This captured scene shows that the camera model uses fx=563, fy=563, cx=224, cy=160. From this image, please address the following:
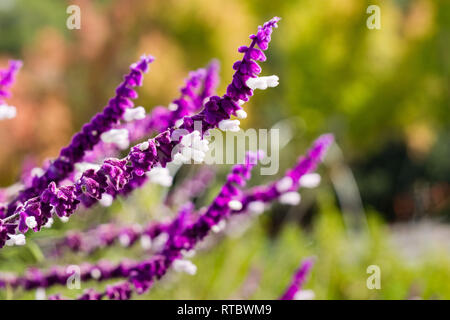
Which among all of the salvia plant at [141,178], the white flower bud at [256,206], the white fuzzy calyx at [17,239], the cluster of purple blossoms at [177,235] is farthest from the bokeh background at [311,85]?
the white fuzzy calyx at [17,239]

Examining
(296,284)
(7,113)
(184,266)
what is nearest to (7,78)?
(7,113)

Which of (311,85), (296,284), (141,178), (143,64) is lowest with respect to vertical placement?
(296,284)

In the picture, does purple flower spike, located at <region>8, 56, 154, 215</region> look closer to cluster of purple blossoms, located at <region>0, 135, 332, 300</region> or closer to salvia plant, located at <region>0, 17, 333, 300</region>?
salvia plant, located at <region>0, 17, 333, 300</region>

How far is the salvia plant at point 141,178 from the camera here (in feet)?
1.52

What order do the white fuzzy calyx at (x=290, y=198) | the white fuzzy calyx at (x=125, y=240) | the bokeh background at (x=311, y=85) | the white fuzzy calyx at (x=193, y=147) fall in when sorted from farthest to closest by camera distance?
the bokeh background at (x=311, y=85) < the white fuzzy calyx at (x=125, y=240) < the white fuzzy calyx at (x=290, y=198) < the white fuzzy calyx at (x=193, y=147)

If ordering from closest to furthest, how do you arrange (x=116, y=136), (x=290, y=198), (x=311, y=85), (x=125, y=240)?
(x=116, y=136)
(x=290, y=198)
(x=125, y=240)
(x=311, y=85)

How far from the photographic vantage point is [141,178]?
2.07ft

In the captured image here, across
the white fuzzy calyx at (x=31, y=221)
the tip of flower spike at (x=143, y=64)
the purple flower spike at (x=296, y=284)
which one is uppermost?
the tip of flower spike at (x=143, y=64)

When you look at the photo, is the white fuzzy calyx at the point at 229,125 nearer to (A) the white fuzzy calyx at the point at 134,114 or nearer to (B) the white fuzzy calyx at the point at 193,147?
(B) the white fuzzy calyx at the point at 193,147

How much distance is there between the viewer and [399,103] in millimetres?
12523

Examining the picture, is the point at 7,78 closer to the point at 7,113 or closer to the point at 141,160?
the point at 7,113

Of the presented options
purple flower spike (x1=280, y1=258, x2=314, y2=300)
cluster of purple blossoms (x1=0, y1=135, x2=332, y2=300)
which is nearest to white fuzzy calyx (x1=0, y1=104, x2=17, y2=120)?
cluster of purple blossoms (x1=0, y1=135, x2=332, y2=300)
